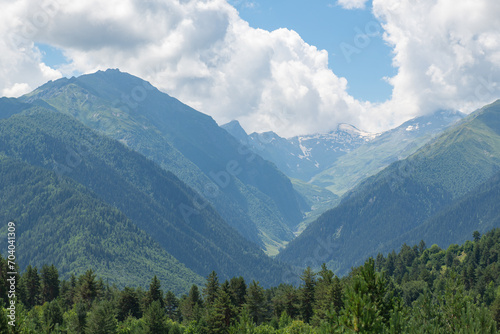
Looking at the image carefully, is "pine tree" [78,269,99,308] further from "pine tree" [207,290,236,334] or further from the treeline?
"pine tree" [207,290,236,334]

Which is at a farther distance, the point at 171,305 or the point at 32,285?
the point at 171,305

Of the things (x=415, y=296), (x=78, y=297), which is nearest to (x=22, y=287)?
(x=78, y=297)

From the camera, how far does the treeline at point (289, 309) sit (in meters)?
58.0

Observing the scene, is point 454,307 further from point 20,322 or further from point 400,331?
point 20,322

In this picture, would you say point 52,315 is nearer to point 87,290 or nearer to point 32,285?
point 87,290

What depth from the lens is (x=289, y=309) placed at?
433ft

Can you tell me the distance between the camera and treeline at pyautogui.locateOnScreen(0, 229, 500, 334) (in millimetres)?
58003

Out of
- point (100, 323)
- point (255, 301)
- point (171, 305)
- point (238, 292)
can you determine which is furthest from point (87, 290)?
point (255, 301)

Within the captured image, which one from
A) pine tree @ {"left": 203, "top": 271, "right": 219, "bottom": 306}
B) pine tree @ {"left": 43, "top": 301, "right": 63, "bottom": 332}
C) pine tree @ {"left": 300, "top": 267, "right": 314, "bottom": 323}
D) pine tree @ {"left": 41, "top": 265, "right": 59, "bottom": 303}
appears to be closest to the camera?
pine tree @ {"left": 43, "top": 301, "right": 63, "bottom": 332}

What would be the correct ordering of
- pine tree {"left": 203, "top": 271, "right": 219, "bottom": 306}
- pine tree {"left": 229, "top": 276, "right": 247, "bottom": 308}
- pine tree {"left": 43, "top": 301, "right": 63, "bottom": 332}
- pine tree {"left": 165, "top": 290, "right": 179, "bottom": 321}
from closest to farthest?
pine tree {"left": 43, "top": 301, "right": 63, "bottom": 332} < pine tree {"left": 203, "top": 271, "right": 219, "bottom": 306} < pine tree {"left": 229, "top": 276, "right": 247, "bottom": 308} < pine tree {"left": 165, "top": 290, "right": 179, "bottom": 321}

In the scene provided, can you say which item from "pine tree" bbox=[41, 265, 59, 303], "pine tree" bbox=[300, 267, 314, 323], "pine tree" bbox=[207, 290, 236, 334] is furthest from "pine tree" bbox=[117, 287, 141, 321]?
"pine tree" bbox=[300, 267, 314, 323]

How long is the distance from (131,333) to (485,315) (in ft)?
243

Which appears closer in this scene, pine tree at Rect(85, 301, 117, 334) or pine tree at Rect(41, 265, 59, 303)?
pine tree at Rect(85, 301, 117, 334)

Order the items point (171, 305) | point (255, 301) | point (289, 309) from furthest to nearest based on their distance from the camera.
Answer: point (171, 305)
point (289, 309)
point (255, 301)
